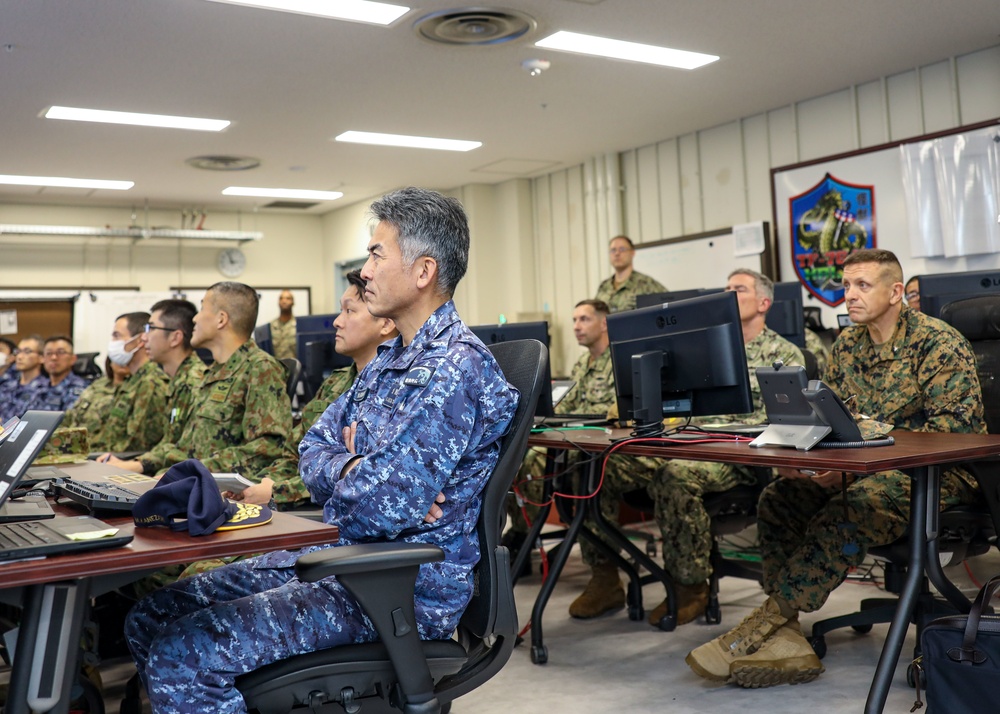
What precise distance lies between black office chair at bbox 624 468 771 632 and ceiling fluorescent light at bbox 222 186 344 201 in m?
7.56

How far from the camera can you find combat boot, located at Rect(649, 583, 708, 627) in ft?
11.2

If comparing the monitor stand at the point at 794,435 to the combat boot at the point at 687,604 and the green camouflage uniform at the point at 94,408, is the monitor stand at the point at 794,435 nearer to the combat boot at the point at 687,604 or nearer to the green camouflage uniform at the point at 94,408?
the combat boot at the point at 687,604

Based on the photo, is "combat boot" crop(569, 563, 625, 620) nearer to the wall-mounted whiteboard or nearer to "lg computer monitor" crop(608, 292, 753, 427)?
"lg computer monitor" crop(608, 292, 753, 427)

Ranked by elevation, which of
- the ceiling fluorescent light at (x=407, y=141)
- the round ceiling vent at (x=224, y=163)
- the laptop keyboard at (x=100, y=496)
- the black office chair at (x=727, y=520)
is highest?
the round ceiling vent at (x=224, y=163)

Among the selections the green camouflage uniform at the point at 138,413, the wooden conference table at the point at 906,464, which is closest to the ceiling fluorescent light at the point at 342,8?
the green camouflage uniform at the point at 138,413

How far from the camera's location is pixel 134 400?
4.20 m

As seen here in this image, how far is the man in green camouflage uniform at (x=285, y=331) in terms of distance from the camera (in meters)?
9.70

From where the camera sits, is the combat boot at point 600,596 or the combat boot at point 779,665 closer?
the combat boot at point 779,665

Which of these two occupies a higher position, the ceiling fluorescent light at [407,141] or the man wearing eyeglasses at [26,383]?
the ceiling fluorescent light at [407,141]

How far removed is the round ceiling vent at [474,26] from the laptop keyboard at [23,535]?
4023 mm

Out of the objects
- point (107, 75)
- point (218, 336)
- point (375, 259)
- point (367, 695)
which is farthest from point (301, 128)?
point (367, 695)

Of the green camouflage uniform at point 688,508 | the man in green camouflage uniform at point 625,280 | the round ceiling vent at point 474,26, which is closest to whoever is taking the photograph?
the green camouflage uniform at point 688,508

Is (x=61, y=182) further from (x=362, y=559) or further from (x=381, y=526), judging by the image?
(x=362, y=559)

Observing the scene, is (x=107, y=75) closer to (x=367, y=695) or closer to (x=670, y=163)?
(x=670, y=163)
